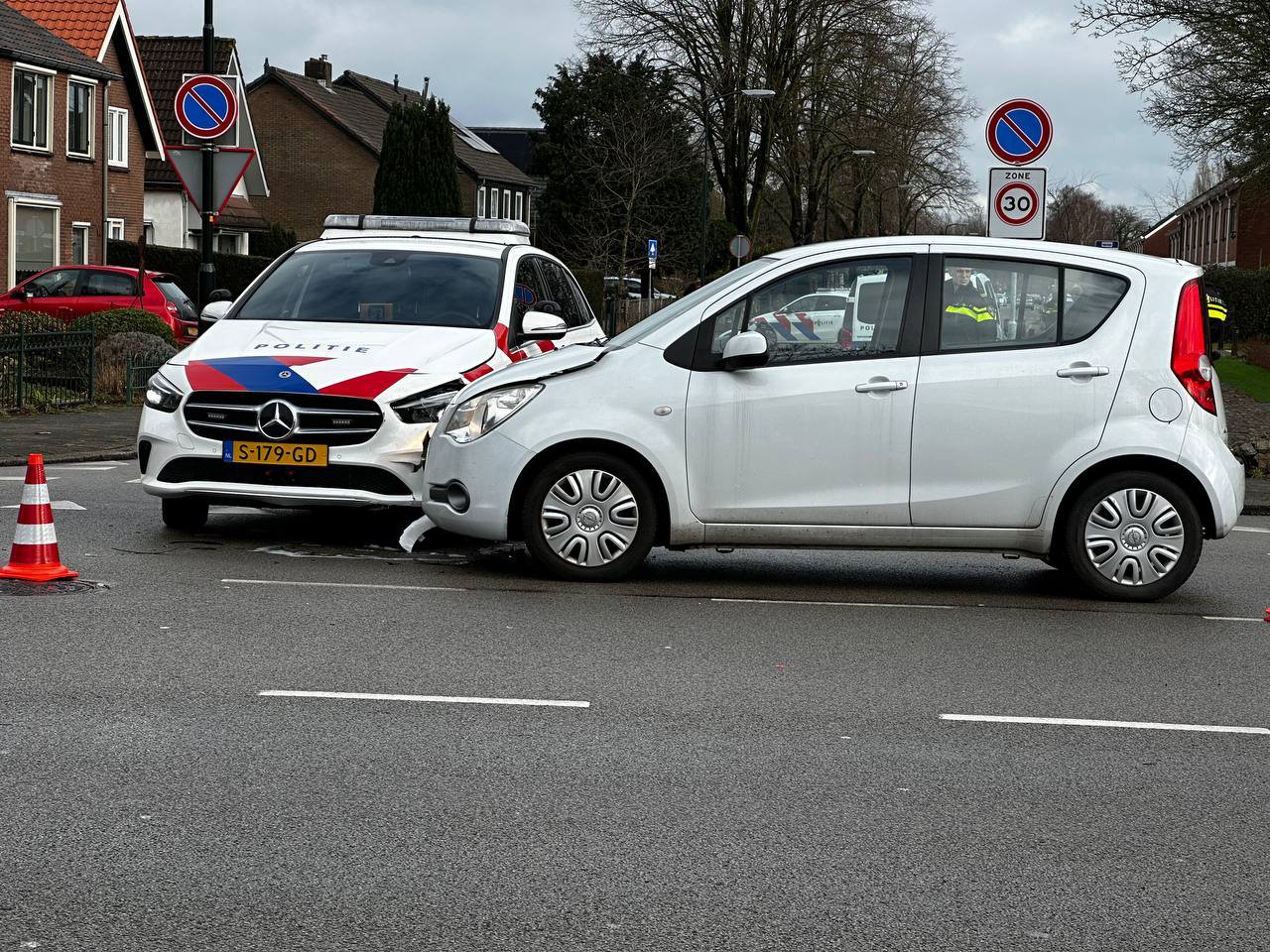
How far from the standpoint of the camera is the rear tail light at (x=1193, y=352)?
29.1ft

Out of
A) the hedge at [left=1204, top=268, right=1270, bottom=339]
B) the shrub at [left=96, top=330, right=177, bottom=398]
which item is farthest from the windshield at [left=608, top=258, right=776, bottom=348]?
the hedge at [left=1204, top=268, right=1270, bottom=339]

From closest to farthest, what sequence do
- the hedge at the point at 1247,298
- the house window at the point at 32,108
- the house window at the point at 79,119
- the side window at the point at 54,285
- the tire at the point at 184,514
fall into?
the tire at the point at 184,514 → the side window at the point at 54,285 → the house window at the point at 32,108 → the house window at the point at 79,119 → the hedge at the point at 1247,298

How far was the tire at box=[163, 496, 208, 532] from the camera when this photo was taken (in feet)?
34.5

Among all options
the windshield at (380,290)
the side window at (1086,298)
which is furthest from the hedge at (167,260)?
the side window at (1086,298)

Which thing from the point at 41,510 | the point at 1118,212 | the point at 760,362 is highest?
the point at 1118,212

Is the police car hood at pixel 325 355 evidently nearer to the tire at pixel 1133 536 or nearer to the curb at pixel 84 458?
the tire at pixel 1133 536

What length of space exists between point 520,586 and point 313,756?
357 centimetres

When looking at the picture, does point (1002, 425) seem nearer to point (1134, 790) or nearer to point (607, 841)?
point (1134, 790)

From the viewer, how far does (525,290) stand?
39.3 ft

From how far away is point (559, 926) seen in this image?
159 inches

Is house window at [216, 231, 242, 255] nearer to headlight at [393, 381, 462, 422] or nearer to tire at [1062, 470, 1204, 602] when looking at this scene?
headlight at [393, 381, 462, 422]

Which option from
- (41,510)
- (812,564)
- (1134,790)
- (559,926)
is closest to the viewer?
(559,926)

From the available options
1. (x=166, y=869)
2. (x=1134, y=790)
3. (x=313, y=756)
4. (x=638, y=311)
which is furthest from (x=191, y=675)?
(x=638, y=311)

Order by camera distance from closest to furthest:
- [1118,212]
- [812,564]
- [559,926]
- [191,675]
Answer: [559,926] < [191,675] < [812,564] < [1118,212]
